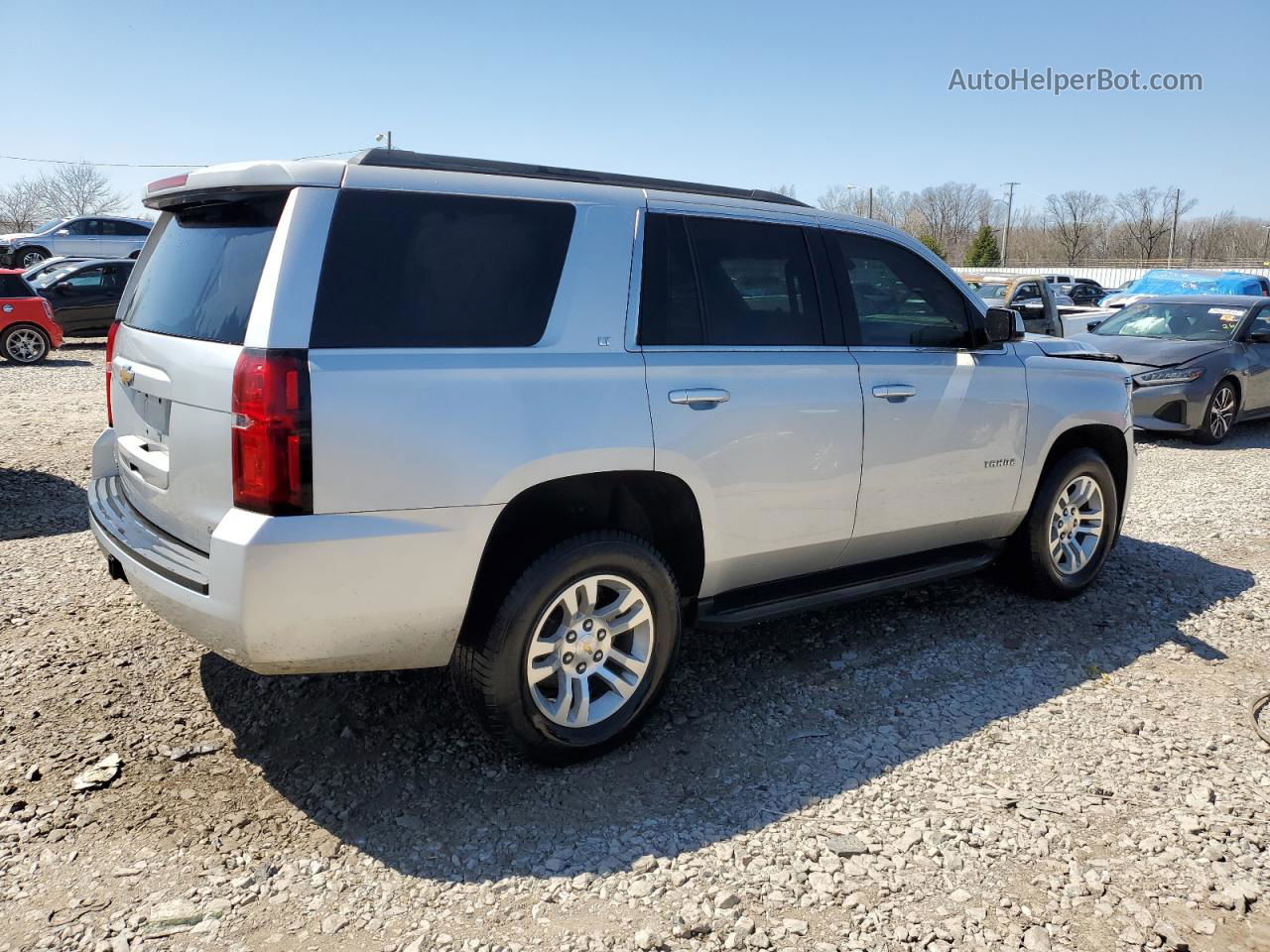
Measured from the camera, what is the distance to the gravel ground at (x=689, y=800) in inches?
110

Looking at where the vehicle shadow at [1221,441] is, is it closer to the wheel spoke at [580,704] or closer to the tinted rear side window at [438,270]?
the wheel spoke at [580,704]

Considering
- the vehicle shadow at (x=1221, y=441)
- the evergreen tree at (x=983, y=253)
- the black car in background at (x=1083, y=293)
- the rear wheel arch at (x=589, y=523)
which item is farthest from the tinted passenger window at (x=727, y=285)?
the evergreen tree at (x=983, y=253)

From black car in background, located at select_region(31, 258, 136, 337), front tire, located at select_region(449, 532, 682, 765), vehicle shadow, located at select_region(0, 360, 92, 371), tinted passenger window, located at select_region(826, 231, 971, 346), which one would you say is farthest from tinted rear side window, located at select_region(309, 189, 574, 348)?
black car in background, located at select_region(31, 258, 136, 337)

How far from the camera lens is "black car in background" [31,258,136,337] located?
18.3 metres

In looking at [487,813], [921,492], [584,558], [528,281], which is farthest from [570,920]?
[921,492]

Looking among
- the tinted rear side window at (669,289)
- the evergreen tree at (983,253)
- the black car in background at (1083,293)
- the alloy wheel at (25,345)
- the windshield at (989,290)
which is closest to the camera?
the tinted rear side window at (669,289)

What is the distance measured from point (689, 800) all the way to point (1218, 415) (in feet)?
33.3

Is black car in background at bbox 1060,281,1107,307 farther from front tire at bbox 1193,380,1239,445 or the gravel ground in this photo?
the gravel ground

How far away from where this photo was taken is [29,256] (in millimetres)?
26172

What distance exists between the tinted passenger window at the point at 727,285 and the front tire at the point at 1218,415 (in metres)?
8.76

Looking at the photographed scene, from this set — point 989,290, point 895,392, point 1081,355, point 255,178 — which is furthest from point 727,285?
point 989,290

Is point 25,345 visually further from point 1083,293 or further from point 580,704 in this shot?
point 1083,293

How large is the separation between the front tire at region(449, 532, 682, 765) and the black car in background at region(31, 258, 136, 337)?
17844 mm

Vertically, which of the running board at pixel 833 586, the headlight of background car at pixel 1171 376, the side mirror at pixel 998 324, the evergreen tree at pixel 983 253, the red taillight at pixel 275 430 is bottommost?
the running board at pixel 833 586
